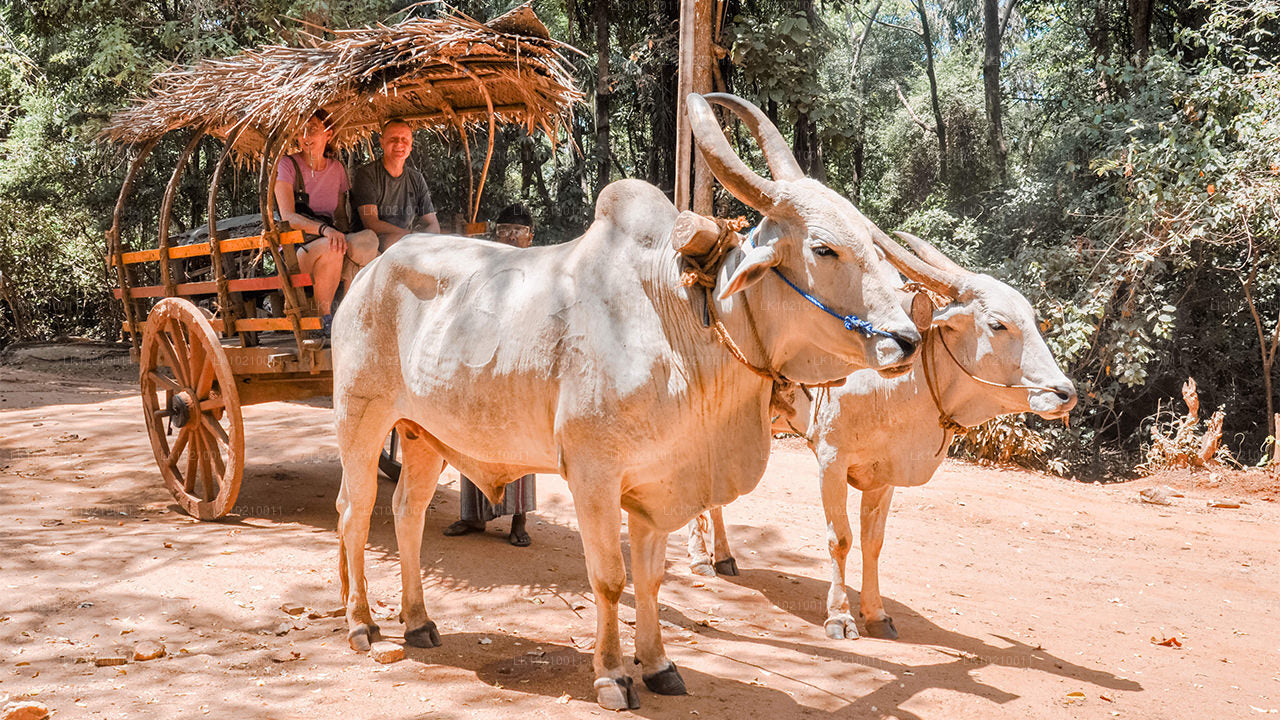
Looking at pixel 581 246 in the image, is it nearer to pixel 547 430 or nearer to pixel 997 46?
pixel 547 430

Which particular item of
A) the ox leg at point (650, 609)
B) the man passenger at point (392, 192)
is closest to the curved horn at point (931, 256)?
the ox leg at point (650, 609)

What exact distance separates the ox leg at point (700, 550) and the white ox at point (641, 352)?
2273 mm

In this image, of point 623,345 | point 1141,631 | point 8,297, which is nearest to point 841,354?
point 623,345

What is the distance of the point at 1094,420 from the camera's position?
13.1 meters

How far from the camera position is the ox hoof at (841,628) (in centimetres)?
486

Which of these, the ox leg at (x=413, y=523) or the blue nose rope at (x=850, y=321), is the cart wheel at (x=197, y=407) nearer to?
the ox leg at (x=413, y=523)

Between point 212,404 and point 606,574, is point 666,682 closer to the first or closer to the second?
point 606,574

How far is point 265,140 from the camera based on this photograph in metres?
6.32

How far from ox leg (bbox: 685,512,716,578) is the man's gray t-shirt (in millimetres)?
2720

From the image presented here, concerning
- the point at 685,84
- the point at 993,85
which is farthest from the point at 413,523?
the point at 993,85

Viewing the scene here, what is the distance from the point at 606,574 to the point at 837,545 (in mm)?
1816

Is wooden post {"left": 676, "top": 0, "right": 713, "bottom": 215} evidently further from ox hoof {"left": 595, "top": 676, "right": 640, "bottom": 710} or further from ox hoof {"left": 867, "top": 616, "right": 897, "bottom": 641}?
ox hoof {"left": 595, "top": 676, "right": 640, "bottom": 710}

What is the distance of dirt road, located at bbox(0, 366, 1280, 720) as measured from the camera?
12.7 feet

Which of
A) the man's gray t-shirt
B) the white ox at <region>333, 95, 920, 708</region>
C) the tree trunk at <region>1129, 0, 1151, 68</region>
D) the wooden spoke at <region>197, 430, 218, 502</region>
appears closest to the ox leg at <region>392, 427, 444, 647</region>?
the white ox at <region>333, 95, 920, 708</region>
